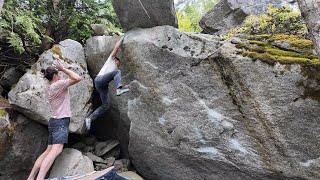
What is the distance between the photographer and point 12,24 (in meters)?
8.29

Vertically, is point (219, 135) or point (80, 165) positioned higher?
point (80, 165)

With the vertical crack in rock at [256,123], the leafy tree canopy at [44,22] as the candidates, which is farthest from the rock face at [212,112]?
the leafy tree canopy at [44,22]

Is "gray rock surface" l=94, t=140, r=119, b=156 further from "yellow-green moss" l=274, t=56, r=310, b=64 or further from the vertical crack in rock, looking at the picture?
"yellow-green moss" l=274, t=56, r=310, b=64

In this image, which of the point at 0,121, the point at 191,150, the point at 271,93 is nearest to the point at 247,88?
the point at 271,93

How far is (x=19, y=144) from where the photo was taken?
7.77 metres

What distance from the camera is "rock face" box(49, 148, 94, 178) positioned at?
24.3ft

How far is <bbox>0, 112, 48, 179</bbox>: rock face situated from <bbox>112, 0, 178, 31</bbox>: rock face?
3.88 meters

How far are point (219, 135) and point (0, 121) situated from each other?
17.8ft

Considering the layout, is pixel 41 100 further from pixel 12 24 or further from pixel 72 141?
pixel 12 24

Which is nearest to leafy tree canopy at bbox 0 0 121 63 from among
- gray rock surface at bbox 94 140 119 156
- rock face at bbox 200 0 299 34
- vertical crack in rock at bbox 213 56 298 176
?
gray rock surface at bbox 94 140 119 156

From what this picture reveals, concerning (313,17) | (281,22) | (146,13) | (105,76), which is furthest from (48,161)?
(281,22)

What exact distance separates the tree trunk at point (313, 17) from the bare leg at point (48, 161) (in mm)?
5640

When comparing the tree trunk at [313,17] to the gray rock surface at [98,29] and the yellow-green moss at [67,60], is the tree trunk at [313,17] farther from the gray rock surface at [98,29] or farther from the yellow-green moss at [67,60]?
the gray rock surface at [98,29]

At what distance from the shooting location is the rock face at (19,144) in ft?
24.8
